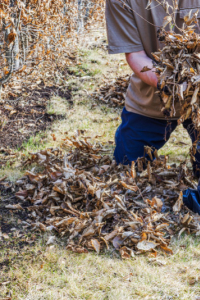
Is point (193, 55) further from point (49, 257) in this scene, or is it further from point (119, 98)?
point (119, 98)

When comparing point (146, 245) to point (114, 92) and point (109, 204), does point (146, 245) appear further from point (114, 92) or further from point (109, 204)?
point (114, 92)

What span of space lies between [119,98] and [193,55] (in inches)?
129

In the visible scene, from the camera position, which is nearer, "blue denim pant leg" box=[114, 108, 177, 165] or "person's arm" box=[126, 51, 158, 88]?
"person's arm" box=[126, 51, 158, 88]

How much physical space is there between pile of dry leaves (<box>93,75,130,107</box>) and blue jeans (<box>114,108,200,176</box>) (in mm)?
1984

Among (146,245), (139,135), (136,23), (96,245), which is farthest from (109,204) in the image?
(136,23)

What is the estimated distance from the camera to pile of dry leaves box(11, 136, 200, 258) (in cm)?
240

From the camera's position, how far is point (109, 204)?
2.67 meters

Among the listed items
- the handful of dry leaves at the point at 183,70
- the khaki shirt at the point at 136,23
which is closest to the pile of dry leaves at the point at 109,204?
the khaki shirt at the point at 136,23

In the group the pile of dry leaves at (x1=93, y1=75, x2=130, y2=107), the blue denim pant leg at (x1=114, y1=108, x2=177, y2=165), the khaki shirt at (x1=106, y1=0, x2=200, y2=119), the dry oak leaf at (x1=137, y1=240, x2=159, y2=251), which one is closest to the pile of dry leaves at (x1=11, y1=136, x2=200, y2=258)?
the dry oak leaf at (x1=137, y1=240, x2=159, y2=251)

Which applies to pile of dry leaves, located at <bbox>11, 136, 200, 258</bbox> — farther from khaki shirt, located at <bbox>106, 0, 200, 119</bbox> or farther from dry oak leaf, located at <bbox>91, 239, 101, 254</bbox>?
khaki shirt, located at <bbox>106, 0, 200, 119</bbox>

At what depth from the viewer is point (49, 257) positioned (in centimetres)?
232

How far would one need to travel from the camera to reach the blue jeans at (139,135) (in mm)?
3023

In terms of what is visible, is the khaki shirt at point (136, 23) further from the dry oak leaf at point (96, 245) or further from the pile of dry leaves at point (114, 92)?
the pile of dry leaves at point (114, 92)

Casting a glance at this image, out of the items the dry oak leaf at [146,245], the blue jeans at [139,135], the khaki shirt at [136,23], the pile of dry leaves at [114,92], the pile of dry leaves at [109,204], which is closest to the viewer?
the dry oak leaf at [146,245]
